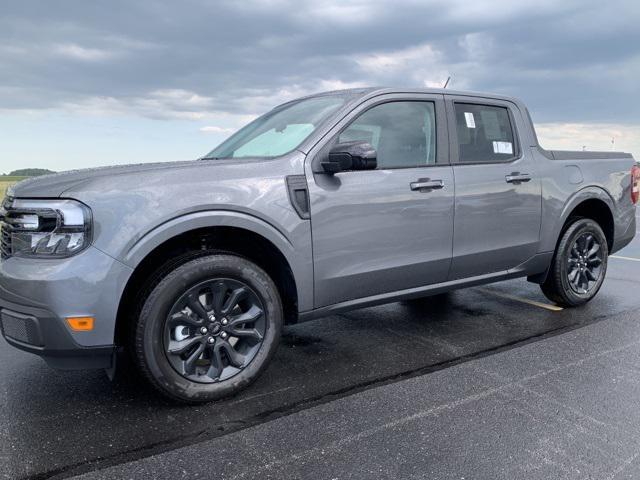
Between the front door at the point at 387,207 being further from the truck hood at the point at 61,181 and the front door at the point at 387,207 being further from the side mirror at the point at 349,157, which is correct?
the truck hood at the point at 61,181

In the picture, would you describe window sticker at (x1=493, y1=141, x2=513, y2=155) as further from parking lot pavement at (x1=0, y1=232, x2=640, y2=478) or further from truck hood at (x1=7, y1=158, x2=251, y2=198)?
truck hood at (x1=7, y1=158, x2=251, y2=198)

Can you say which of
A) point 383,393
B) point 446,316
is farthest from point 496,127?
point 383,393

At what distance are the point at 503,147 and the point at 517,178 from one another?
300 millimetres

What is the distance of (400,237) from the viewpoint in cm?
365

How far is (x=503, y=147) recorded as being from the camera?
4441 mm

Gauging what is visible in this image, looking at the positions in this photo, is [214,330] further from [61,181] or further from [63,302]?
[61,181]

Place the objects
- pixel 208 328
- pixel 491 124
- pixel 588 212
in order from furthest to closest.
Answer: pixel 588 212 → pixel 491 124 → pixel 208 328

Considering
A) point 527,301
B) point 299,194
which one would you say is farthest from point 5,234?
point 527,301

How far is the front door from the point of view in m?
3.36

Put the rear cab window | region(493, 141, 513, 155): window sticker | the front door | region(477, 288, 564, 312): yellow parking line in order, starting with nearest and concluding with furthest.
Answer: the front door
the rear cab window
region(493, 141, 513, 155): window sticker
region(477, 288, 564, 312): yellow parking line

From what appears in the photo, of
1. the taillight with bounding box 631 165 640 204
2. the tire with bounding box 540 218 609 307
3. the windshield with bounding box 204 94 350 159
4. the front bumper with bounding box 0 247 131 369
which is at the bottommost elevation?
the tire with bounding box 540 218 609 307

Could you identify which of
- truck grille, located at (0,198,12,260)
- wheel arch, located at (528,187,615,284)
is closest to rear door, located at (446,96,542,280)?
wheel arch, located at (528,187,615,284)

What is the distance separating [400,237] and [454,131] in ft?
3.40

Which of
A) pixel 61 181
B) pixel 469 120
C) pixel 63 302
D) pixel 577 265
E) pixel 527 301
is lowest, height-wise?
pixel 527 301
